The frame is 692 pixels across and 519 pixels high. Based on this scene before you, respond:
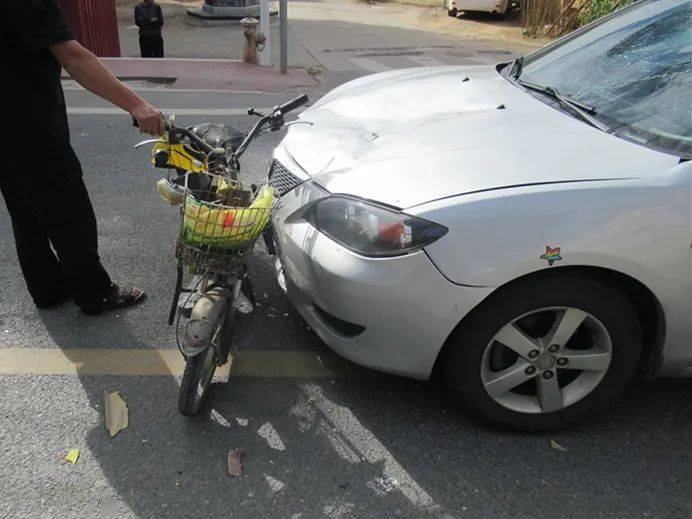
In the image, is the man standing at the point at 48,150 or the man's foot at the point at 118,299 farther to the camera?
the man's foot at the point at 118,299

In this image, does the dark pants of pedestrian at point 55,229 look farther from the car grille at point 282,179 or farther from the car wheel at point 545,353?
the car wheel at point 545,353

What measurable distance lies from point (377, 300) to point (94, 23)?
10.7m

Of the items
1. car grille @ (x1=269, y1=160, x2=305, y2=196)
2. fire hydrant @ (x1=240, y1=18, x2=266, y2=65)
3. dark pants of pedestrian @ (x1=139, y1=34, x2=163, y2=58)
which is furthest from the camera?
dark pants of pedestrian @ (x1=139, y1=34, x2=163, y2=58)

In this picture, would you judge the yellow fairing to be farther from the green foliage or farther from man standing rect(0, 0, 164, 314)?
the green foliage

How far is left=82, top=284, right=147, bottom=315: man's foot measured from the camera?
3.22m

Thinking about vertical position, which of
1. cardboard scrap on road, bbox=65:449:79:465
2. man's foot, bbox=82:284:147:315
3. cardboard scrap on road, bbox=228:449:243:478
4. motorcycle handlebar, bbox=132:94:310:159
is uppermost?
motorcycle handlebar, bbox=132:94:310:159

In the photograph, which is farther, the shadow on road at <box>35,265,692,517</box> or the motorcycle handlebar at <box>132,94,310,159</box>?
the motorcycle handlebar at <box>132,94,310,159</box>

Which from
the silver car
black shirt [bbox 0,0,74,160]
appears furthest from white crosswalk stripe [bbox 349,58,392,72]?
black shirt [bbox 0,0,74,160]

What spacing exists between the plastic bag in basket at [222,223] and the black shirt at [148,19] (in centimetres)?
1019

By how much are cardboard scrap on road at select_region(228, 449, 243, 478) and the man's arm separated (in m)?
1.31

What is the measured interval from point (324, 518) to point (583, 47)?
2719 mm

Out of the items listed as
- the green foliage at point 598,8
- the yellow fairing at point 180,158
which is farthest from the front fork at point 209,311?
the green foliage at point 598,8

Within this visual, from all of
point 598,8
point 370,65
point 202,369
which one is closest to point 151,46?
point 370,65

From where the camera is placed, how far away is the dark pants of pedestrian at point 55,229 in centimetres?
278
